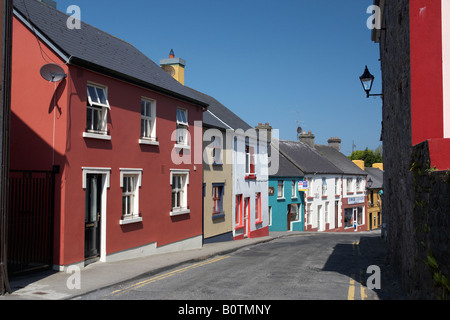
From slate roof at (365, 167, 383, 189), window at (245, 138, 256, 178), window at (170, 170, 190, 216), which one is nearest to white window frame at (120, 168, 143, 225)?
window at (170, 170, 190, 216)

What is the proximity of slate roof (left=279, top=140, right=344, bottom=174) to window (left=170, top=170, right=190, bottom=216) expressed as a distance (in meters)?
21.5

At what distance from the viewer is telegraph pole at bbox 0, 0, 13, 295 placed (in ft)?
25.8

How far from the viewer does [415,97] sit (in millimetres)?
7430

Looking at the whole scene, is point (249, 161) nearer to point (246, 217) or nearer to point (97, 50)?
point (246, 217)

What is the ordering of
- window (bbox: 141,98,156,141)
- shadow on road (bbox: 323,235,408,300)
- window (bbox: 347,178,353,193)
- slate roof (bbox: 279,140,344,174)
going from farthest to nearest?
window (bbox: 347,178,353,193), slate roof (bbox: 279,140,344,174), window (bbox: 141,98,156,141), shadow on road (bbox: 323,235,408,300)

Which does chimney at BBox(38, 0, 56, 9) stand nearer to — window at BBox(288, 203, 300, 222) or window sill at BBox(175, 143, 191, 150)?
window sill at BBox(175, 143, 191, 150)

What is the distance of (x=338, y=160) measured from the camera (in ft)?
152

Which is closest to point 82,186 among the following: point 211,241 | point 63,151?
point 63,151

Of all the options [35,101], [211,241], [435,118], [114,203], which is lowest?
[211,241]

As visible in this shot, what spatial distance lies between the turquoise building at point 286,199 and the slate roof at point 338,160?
9690 millimetres

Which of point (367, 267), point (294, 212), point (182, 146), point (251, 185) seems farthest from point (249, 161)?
point (367, 267)

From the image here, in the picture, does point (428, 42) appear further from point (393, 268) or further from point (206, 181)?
point (206, 181)

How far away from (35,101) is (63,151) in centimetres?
178

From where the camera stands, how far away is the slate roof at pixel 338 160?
45.0 meters
